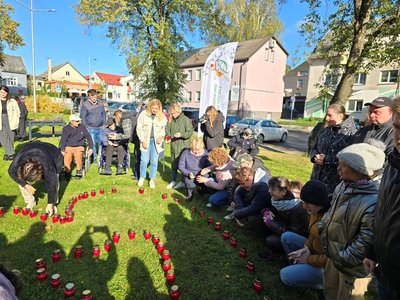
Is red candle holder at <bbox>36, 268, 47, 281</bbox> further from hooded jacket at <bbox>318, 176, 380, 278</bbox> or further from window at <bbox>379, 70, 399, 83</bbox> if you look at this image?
window at <bbox>379, 70, 399, 83</bbox>

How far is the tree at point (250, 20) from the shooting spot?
31.7 meters

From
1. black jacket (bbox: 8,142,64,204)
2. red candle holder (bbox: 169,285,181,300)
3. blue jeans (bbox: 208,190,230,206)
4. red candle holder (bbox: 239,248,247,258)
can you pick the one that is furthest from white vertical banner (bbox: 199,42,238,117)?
red candle holder (bbox: 169,285,181,300)

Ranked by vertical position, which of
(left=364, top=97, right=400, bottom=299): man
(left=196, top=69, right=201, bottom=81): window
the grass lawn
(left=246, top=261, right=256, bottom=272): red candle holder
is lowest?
the grass lawn

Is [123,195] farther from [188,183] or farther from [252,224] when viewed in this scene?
[252,224]

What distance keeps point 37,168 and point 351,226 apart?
3907 mm

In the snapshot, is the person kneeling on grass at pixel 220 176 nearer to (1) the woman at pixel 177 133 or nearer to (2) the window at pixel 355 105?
(1) the woman at pixel 177 133

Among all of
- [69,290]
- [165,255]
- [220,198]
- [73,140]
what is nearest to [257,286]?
[165,255]

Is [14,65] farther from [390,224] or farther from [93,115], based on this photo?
[390,224]

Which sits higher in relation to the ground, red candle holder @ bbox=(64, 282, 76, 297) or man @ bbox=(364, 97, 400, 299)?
man @ bbox=(364, 97, 400, 299)

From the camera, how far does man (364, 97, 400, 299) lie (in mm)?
1522

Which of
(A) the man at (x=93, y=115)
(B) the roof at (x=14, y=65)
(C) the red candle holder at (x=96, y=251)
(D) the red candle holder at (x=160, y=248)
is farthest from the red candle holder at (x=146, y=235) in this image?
(B) the roof at (x=14, y=65)

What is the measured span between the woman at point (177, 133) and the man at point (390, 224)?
4958mm

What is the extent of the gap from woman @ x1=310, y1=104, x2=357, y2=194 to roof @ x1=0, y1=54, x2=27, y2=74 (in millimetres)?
62630

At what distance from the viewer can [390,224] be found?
155 cm
